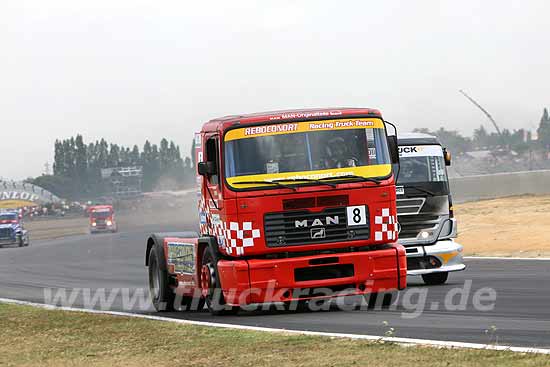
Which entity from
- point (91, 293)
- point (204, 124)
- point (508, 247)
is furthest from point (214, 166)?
point (508, 247)

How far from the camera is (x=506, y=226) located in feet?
115

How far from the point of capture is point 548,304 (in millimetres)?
13305

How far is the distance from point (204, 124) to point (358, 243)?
2.80 m

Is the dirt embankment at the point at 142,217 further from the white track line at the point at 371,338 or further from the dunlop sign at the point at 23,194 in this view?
the white track line at the point at 371,338

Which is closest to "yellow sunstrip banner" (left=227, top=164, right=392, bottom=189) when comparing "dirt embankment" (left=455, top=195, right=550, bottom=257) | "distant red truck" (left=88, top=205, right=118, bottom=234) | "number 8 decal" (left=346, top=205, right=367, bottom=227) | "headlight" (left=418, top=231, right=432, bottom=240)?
"number 8 decal" (left=346, top=205, right=367, bottom=227)

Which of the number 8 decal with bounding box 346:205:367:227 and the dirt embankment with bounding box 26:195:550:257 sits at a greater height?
the number 8 decal with bounding box 346:205:367:227

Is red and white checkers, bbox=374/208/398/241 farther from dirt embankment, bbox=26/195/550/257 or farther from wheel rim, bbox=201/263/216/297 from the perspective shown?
dirt embankment, bbox=26/195/550/257

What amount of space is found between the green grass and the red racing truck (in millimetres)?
1380

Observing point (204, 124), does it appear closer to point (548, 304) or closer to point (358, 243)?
point (358, 243)

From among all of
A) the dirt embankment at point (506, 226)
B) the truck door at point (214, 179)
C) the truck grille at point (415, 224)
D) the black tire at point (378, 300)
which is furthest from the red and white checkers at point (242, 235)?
the dirt embankment at point (506, 226)

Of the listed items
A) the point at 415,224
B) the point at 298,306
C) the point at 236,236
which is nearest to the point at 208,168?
the point at 236,236

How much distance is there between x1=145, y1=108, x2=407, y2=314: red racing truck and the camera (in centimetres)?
1368

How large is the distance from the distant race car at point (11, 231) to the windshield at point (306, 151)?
1759 inches

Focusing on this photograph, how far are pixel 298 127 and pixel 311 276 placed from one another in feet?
6.21
